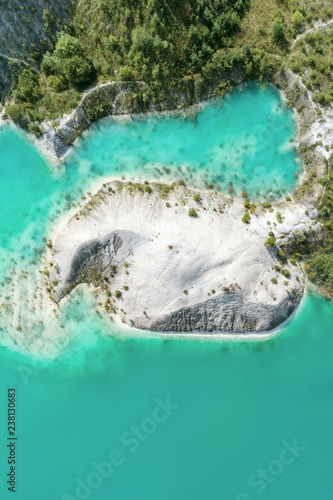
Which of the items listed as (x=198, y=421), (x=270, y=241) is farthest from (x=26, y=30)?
(x=198, y=421)

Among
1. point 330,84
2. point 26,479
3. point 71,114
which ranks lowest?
point 26,479

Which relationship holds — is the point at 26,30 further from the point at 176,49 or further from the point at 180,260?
the point at 180,260

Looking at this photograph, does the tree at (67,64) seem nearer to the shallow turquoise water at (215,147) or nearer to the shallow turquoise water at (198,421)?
the shallow turquoise water at (215,147)

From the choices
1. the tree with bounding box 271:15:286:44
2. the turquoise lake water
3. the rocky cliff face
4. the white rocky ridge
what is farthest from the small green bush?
the rocky cliff face

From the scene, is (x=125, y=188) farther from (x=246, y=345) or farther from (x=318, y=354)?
(x=318, y=354)

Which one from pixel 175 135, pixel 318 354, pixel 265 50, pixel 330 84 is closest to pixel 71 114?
pixel 175 135

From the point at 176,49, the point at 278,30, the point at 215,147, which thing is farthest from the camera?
the point at 215,147

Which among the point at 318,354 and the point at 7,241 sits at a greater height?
the point at 7,241
